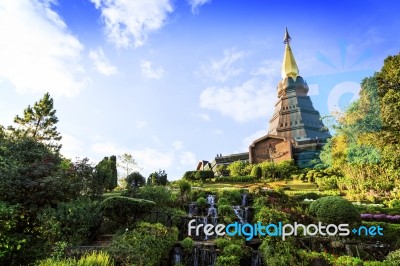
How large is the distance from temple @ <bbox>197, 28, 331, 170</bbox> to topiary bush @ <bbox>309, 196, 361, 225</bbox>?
22.8 m

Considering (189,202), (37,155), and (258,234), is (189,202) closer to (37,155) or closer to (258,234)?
(258,234)

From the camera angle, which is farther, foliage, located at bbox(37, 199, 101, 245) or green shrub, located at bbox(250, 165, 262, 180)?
green shrub, located at bbox(250, 165, 262, 180)

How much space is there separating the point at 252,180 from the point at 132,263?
2928cm

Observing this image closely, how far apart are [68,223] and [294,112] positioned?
52512mm

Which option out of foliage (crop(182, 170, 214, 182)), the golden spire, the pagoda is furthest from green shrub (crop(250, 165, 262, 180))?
the golden spire

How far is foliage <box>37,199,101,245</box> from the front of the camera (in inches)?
540

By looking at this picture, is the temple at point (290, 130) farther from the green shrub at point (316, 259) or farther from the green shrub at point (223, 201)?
the green shrub at point (316, 259)

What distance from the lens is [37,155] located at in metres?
18.8

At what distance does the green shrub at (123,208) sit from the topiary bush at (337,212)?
371 inches

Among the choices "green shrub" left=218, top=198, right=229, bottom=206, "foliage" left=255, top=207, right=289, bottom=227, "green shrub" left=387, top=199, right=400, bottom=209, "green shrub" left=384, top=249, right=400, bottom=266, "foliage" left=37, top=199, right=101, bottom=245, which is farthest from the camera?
"green shrub" left=218, top=198, right=229, bottom=206

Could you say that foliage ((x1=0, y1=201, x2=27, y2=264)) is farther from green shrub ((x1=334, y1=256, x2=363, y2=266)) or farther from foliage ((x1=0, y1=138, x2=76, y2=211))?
green shrub ((x1=334, y1=256, x2=363, y2=266))

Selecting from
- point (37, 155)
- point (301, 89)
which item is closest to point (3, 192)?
point (37, 155)

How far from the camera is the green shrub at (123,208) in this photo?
15367 mm

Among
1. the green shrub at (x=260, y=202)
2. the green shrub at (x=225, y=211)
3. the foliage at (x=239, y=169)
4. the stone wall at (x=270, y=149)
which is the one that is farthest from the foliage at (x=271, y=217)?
the stone wall at (x=270, y=149)
